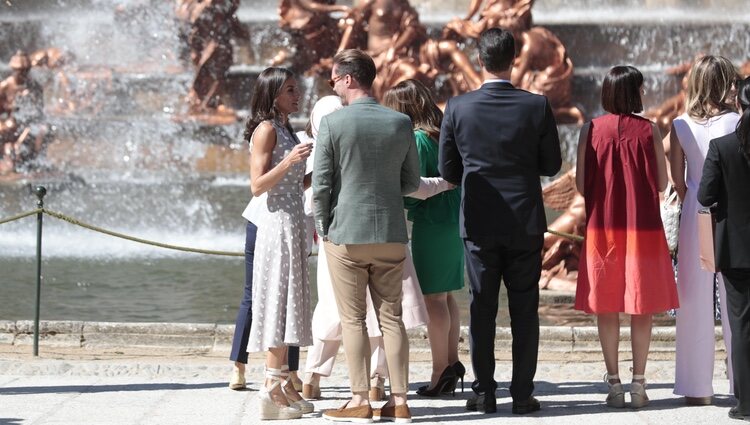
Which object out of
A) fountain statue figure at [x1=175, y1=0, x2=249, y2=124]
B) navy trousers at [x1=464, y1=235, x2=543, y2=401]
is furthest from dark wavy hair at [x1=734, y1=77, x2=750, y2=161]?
fountain statue figure at [x1=175, y1=0, x2=249, y2=124]

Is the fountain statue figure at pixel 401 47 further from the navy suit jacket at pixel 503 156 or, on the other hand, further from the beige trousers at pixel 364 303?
the beige trousers at pixel 364 303

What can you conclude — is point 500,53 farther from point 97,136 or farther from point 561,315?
point 97,136

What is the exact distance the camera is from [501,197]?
244 inches

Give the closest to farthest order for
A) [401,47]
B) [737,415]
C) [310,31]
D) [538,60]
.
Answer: [737,415] < [538,60] < [401,47] < [310,31]

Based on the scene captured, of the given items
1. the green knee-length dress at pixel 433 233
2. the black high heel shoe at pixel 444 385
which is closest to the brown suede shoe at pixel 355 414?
the black high heel shoe at pixel 444 385

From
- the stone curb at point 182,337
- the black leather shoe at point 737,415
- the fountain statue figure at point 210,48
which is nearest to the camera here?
the black leather shoe at point 737,415

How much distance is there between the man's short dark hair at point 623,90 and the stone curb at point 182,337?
2497 millimetres

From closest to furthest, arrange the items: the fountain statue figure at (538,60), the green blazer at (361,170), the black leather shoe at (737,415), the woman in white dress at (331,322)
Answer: the green blazer at (361,170), the black leather shoe at (737,415), the woman in white dress at (331,322), the fountain statue figure at (538,60)

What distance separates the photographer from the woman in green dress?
6797mm

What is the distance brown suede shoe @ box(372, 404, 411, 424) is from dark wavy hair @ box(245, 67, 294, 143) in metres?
1.43

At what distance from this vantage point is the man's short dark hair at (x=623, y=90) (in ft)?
21.0

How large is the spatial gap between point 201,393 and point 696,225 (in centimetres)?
263

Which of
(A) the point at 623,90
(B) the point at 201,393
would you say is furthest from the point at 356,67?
(B) the point at 201,393

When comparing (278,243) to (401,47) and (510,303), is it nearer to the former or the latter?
(510,303)
